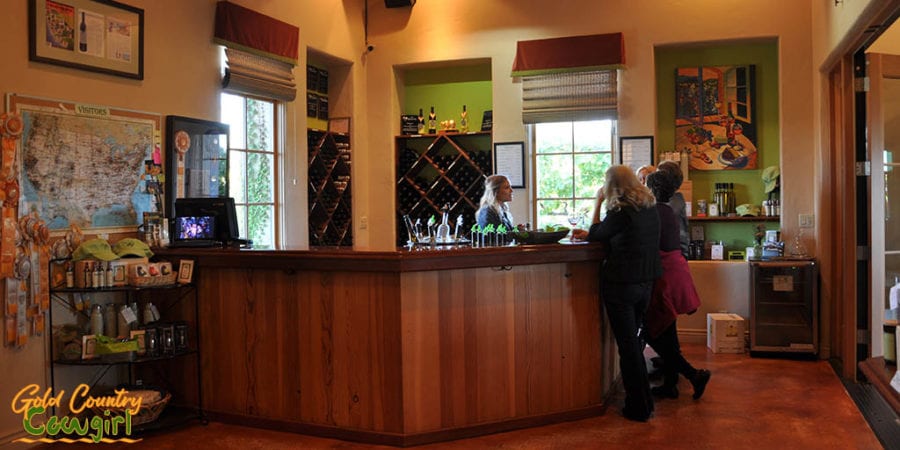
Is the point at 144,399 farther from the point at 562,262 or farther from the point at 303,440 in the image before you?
the point at 562,262

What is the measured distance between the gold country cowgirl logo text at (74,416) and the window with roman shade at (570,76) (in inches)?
178

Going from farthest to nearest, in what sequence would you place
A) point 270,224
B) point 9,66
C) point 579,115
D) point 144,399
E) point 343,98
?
point 343,98 → point 579,115 → point 270,224 → point 144,399 → point 9,66

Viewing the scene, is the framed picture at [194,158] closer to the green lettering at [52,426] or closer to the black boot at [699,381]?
the green lettering at [52,426]

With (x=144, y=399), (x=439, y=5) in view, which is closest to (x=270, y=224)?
(x=144, y=399)

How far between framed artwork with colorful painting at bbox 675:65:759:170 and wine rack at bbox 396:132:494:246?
6.56 ft

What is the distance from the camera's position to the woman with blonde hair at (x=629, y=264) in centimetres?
424

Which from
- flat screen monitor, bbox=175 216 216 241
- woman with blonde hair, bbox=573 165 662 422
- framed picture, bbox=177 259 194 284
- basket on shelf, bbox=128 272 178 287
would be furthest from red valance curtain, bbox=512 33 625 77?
basket on shelf, bbox=128 272 178 287

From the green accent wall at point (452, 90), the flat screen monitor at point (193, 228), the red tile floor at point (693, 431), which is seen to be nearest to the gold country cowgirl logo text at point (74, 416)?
the red tile floor at point (693, 431)

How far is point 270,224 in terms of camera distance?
21.4ft

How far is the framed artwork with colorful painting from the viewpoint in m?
6.97

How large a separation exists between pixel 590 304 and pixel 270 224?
10.8 ft

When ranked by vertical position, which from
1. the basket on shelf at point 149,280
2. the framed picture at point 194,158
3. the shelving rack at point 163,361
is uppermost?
the framed picture at point 194,158

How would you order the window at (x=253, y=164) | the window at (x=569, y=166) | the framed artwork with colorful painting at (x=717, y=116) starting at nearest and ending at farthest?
1. the window at (x=253, y=164)
2. the framed artwork with colorful painting at (x=717, y=116)
3. the window at (x=569, y=166)

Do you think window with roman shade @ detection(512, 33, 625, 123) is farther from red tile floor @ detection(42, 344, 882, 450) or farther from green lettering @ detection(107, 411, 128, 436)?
green lettering @ detection(107, 411, 128, 436)
